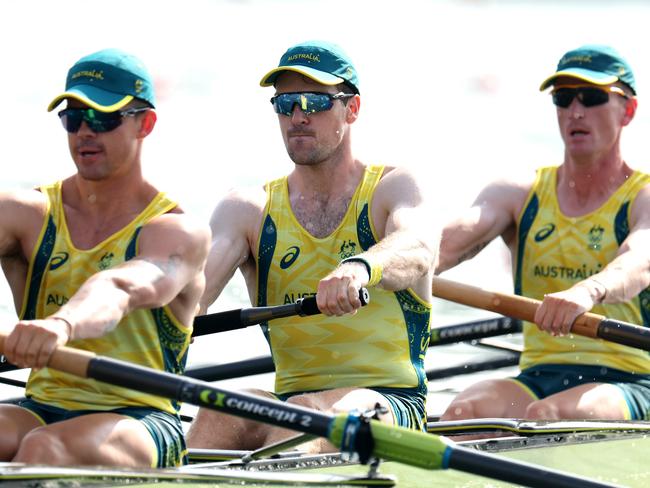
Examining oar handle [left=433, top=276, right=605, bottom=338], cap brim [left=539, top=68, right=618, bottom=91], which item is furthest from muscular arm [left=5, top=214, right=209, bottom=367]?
cap brim [left=539, top=68, right=618, bottom=91]

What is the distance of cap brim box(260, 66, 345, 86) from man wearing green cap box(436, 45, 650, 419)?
4.47 ft

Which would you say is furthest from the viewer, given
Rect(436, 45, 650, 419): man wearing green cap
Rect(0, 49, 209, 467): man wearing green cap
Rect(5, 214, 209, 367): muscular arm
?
Rect(436, 45, 650, 419): man wearing green cap

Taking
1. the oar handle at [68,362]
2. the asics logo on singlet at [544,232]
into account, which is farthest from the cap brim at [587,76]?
the oar handle at [68,362]

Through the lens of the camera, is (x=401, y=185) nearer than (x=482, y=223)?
Yes

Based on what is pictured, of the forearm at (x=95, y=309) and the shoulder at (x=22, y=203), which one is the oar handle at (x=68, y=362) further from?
the shoulder at (x=22, y=203)

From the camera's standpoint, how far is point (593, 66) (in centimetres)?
707

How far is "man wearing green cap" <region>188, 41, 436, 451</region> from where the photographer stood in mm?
5656

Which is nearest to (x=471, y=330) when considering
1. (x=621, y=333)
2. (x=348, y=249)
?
(x=621, y=333)

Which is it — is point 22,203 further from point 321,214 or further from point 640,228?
point 640,228

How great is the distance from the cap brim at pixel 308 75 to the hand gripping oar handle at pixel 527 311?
1.17 m

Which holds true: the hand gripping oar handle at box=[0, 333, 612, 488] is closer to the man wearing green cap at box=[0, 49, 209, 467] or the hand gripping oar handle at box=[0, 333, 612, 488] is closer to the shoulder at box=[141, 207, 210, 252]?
the man wearing green cap at box=[0, 49, 209, 467]

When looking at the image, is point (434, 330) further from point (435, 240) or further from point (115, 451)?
point (115, 451)

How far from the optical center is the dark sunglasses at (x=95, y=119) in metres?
4.85

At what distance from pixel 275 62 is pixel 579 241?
26.7 metres
